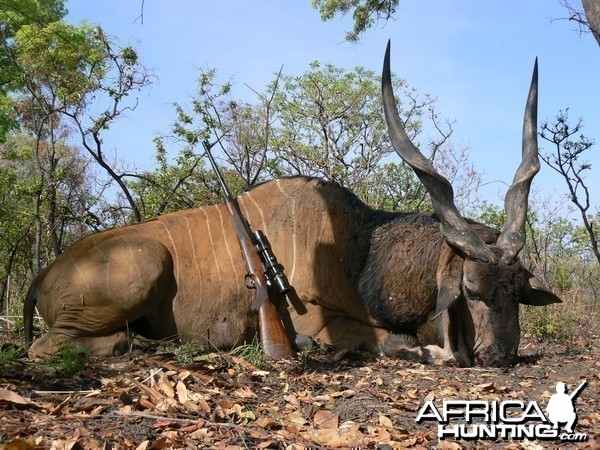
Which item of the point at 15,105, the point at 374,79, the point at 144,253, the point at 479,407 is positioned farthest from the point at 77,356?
the point at 15,105

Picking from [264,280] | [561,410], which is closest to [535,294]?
[561,410]

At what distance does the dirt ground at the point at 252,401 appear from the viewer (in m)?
2.52

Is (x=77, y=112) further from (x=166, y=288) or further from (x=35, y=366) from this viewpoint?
(x=35, y=366)

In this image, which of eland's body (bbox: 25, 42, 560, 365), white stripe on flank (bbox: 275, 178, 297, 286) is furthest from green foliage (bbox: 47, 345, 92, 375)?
white stripe on flank (bbox: 275, 178, 297, 286)

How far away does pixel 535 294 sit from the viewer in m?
4.46

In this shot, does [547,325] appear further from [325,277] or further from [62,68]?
[62,68]

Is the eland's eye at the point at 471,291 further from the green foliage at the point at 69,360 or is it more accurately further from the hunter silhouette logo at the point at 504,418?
the green foliage at the point at 69,360

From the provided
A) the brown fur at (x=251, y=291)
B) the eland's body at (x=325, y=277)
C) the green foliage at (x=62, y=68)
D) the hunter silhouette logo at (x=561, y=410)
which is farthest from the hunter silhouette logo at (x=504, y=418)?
the green foliage at (x=62, y=68)

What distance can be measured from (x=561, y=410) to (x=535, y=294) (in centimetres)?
164

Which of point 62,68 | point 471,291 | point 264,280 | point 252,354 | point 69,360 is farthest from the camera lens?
point 62,68

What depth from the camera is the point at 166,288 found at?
4.70 meters

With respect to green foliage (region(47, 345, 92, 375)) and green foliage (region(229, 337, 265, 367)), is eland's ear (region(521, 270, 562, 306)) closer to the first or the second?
green foliage (region(229, 337, 265, 367))

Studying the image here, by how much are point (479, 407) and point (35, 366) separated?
2.21 m

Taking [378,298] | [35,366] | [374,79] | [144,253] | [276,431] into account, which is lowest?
[276,431]
